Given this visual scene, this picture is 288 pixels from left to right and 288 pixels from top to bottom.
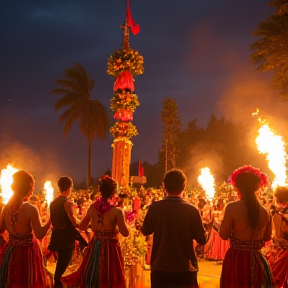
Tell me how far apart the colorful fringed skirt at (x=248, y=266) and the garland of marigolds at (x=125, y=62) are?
14.8 metres

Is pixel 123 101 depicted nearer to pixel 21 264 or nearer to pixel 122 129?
pixel 122 129

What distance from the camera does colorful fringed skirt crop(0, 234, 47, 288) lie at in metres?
5.12

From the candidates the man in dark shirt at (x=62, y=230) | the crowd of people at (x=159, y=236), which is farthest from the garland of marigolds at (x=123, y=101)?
the man in dark shirt at (x=62, y=230)

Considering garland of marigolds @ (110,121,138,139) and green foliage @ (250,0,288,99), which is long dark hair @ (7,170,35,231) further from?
green foliage @ (250,0,288,99)

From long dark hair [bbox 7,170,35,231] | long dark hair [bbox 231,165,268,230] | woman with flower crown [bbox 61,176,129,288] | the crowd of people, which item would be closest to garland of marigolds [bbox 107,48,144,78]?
the crowd of people

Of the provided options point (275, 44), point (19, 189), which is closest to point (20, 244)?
point (19, 189)

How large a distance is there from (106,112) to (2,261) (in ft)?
89.2

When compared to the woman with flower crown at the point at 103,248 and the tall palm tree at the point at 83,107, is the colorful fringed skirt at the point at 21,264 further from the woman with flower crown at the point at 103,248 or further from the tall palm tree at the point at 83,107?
the tall palm tree at the point at 83,107

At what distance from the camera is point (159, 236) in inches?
170

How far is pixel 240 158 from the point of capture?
1988 inches

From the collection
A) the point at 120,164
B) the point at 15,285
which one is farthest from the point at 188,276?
the point at 120,164

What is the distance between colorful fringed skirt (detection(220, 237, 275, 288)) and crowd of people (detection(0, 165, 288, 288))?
0.03ft

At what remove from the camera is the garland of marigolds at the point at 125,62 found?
18.8m

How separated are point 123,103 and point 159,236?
14.8 meters
